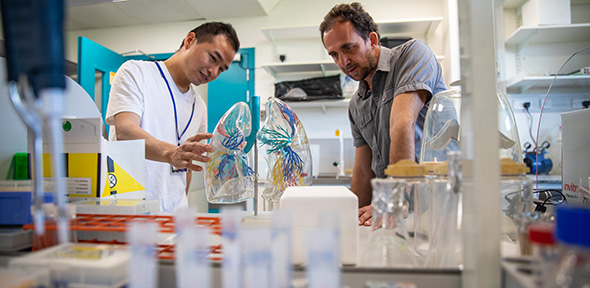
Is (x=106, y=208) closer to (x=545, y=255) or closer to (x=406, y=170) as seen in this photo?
(x=406, y=170)

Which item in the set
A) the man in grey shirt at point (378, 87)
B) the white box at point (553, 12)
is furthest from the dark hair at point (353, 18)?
the white box at point (553, 12)

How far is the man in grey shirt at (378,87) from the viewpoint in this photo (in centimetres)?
138

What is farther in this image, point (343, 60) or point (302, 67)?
point (302, 67)

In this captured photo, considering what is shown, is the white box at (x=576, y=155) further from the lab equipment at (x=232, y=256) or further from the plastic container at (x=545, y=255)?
the lab equipment at (x=232, y=256)

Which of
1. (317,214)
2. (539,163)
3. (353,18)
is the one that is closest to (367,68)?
(353,18)

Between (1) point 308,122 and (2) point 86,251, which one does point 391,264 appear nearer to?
(2) point 86,251

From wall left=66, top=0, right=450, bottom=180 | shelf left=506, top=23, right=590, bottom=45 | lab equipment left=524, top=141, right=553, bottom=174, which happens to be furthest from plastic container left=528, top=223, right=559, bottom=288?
wall left=66, top=0, right=450, bottom=180

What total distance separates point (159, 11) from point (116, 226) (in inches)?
140

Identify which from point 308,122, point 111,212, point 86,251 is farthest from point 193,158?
point 308,122

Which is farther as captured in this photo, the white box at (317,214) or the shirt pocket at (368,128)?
→ the shirt pocket at (368,128)

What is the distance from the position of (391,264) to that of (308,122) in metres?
3.19

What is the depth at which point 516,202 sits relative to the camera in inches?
26.5

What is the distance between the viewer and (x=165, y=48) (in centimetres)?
396

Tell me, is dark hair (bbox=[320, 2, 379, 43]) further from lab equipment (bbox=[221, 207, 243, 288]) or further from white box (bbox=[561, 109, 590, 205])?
lab equipment (bbox=[221, 207, 243, 288])
